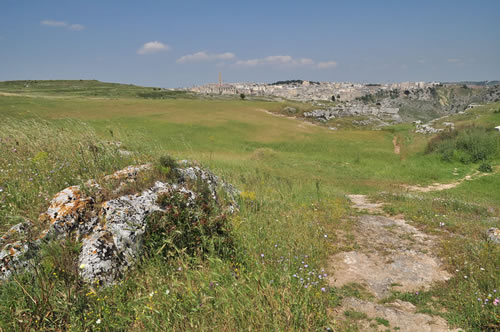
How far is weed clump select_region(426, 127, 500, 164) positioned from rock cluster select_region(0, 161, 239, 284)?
105 feet

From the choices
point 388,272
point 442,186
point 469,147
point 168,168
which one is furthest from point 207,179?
point 469,147

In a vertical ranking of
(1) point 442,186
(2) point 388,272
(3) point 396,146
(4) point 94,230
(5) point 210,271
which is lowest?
(1) point 442,186

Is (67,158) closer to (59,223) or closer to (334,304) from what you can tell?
(59,223)

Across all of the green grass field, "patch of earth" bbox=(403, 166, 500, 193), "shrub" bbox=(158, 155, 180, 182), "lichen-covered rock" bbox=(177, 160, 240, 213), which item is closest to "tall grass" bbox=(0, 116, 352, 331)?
the green grass field

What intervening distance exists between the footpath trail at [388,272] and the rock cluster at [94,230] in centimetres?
338

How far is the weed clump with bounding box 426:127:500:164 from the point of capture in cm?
2755

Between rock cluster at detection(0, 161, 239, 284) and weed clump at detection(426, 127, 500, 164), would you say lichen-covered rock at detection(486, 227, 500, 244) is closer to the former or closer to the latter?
rock cluster at detection(0, 161, 239, 284)

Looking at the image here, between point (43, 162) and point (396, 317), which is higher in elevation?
point (43, 162)

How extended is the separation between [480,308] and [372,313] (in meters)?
1.66

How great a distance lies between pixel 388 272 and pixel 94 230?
244 inches

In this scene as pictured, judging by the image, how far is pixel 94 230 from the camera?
4656mm

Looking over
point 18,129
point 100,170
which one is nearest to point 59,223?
point 100,170

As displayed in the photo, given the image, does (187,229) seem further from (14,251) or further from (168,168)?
(14,251)

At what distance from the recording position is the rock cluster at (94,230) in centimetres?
403
